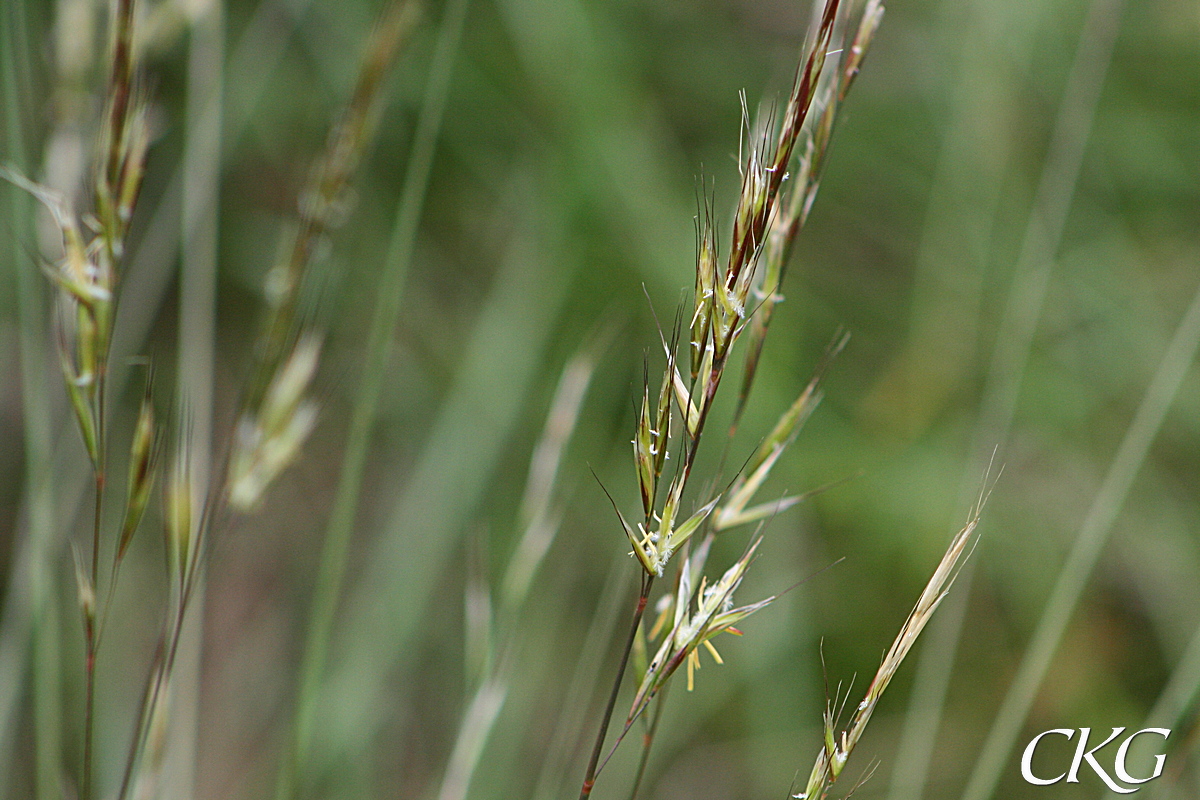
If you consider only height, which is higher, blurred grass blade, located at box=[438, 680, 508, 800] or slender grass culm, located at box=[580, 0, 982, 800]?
slender grass culm, located at box=[580, 0, 982, 800]

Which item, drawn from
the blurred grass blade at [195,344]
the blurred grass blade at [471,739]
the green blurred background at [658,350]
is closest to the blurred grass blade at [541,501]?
the blurred grass blade at [471,739]

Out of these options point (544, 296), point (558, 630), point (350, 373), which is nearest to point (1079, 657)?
point (558, 630)

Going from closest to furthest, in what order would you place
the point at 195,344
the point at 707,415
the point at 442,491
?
the point at 707,415
the point at 195,344
the point at 442,491

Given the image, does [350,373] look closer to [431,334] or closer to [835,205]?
[431,334]

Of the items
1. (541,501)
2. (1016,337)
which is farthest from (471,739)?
(1016,337)

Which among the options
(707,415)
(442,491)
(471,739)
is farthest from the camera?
(442,491)

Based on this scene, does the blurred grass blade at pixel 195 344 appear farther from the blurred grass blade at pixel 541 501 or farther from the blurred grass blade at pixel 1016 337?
the blurred grass blade at pixel 1016 337

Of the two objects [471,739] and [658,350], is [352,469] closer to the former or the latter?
[471,739]

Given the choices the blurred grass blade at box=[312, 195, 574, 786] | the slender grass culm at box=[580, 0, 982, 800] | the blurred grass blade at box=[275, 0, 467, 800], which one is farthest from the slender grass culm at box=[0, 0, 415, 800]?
the blurred grass blade at box=[312, 195, 574, 786]

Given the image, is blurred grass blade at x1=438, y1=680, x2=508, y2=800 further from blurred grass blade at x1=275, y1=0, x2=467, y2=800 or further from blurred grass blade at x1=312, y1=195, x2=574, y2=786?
blurred grass blade at x1=312, y1=195, x2=574, y2=786
